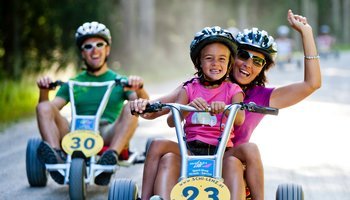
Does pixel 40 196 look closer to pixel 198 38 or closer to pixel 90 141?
pixel 90 141

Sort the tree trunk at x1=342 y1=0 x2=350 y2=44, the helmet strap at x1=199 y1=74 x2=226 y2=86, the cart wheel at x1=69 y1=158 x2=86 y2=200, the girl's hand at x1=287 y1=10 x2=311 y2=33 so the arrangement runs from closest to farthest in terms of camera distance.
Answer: the helmet strap at x1=199 y1=74 x2=226 y2=86, the girl's hand at x1=287 y1=10 x2=311 y2=33, the cart wheel at x1=69 y1=158 x2=86 y2=200, the tree trunk at x1=342 y1=0 x2=350 y2=44

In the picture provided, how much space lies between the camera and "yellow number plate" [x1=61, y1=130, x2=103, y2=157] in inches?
288

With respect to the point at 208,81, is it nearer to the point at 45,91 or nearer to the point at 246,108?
the point at 246,108

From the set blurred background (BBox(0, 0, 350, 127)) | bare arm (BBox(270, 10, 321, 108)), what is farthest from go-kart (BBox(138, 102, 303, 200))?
blurred background (BBox(0, 0, 350, 127))

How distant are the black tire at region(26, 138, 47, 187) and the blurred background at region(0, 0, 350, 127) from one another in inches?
205

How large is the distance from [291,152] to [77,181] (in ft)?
11.5

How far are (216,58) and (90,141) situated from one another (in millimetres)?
2127

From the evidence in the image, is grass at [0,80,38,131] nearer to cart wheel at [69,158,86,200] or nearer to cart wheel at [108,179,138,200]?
cart wheel at [69,158,86,200]

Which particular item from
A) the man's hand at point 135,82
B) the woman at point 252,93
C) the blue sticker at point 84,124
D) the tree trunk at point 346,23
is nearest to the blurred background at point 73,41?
the blue sticker at point 84,124

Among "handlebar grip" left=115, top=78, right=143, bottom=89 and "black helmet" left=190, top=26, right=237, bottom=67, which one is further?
"handlebar grip" left=115, top=78, right=143, bottom=89

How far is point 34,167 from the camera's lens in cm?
771

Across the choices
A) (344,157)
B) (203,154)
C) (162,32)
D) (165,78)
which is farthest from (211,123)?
(162,32)

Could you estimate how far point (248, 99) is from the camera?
6160 mm

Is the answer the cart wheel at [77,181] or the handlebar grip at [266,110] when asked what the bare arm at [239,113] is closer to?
the handlebar grip at [266,110]
